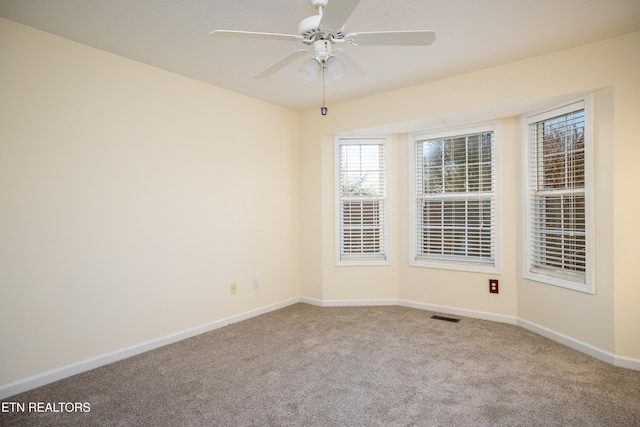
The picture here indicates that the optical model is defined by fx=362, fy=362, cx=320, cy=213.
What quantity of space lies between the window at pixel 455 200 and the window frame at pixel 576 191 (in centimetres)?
34

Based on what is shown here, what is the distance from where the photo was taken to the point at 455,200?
4.21 metres

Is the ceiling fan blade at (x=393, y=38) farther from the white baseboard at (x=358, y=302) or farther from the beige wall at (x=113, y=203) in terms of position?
the white baseboard at (x=358, y=302)

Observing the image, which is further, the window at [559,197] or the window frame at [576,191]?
the window at [559,197]

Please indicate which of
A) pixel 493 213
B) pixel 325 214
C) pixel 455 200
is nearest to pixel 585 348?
pixel 493 213

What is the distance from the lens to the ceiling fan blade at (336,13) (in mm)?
1600

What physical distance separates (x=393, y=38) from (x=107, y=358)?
10.4 ft

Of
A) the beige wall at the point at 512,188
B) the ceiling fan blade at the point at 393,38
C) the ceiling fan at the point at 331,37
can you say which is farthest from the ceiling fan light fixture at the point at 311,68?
the beige wall at the point at 512,188

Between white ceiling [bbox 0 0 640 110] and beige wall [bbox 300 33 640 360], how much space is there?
0.24m

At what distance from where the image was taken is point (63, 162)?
108 inches

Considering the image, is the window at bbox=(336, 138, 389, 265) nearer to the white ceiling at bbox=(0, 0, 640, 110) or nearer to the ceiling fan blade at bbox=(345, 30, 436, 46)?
the white ceiling at bbox=(0, 0, 640, 110)

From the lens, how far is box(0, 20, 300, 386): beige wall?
254 cm

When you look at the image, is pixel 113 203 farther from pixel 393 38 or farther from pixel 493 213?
pixel 493 213

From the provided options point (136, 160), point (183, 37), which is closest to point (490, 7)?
point (183, 37)

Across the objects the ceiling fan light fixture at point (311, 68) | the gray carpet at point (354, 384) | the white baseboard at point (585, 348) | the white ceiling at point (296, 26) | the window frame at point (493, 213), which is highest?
the white ceiling at point (296, 26)
